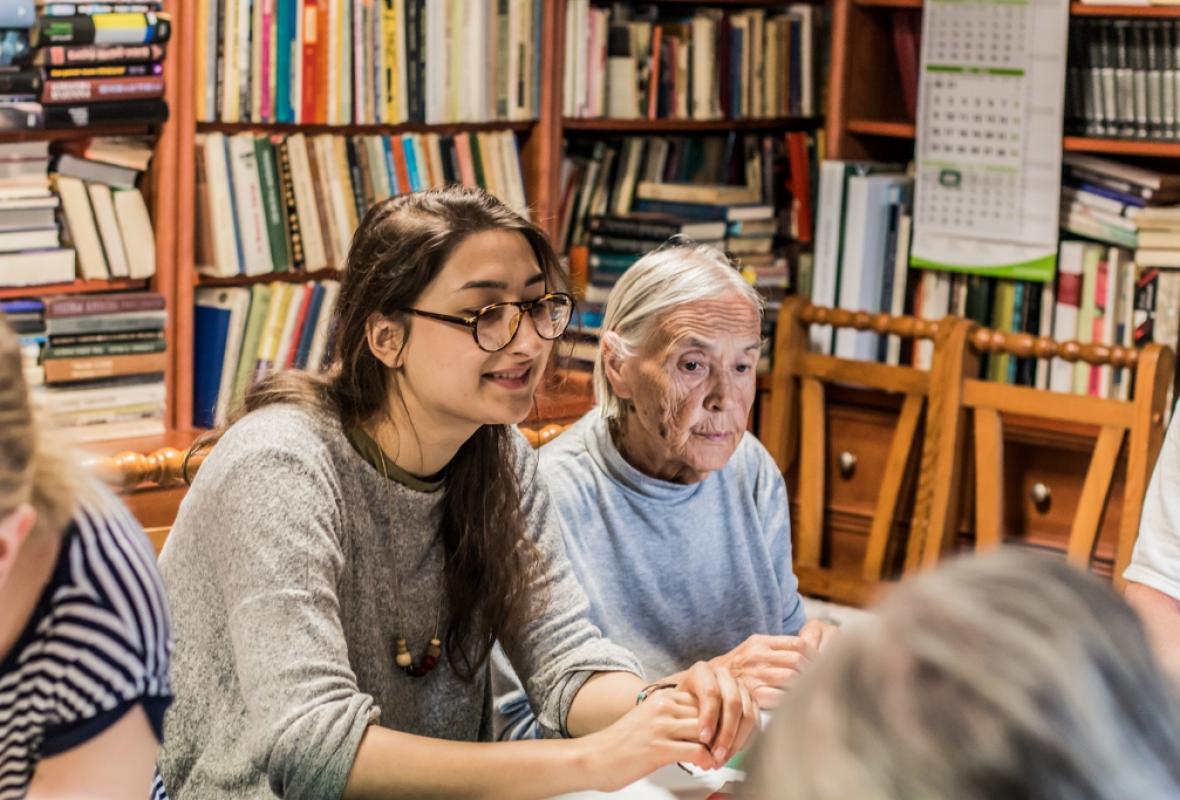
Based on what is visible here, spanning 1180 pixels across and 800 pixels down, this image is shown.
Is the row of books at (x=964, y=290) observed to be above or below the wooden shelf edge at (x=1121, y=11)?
below

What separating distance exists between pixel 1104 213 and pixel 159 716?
3129 mm

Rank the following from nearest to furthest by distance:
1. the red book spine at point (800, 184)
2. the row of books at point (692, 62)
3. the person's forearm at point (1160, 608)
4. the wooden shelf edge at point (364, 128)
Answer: the person's forearm at point (1160, 608), the wooden shelf edge at point (364, 128), the row of books at point (692, 62), the red book spine at point (800, 184)

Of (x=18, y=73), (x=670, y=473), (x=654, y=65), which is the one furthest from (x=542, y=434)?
(x=654, y=65)

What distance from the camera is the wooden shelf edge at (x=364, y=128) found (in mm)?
3434

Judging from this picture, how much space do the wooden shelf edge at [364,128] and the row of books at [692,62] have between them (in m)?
0.16

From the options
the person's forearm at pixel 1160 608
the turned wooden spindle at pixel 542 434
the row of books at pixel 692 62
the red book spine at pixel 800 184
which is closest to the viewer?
the person's forearm at pixel 1160 608

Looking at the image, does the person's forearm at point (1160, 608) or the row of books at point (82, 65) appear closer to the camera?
the person's forearm at point (1160, 608)

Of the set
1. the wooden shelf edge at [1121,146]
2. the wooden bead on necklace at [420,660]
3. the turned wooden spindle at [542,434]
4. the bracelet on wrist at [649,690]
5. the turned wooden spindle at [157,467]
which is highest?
the wooden shelf edge at [1121,146]

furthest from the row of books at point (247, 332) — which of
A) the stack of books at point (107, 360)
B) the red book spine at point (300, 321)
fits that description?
the stack of books at point (107, 360)

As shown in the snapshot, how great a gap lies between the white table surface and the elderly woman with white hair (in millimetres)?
430

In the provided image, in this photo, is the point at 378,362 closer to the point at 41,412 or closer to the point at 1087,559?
the point at 41,412

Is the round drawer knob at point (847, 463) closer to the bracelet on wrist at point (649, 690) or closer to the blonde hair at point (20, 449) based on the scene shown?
the bracelet on wrist at point (649, 690)

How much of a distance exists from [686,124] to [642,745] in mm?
2855

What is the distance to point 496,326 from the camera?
1.84 metres
